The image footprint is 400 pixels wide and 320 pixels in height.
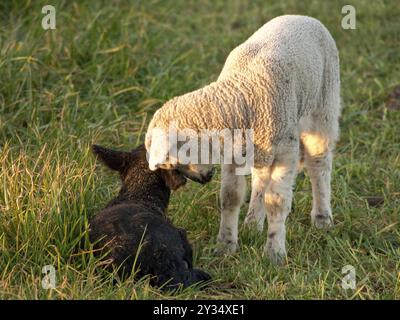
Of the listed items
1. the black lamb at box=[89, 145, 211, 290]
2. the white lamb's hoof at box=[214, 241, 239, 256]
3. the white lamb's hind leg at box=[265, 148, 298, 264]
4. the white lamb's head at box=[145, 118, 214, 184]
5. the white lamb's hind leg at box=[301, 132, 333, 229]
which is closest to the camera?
the black lamb at box=[89, 145, 211, 290]

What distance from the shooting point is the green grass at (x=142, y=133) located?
197 inches

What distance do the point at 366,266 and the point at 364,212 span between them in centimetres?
84

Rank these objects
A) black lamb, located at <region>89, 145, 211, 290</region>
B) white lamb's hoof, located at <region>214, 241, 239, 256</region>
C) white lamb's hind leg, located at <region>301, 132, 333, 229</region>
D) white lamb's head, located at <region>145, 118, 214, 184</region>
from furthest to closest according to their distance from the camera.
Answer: white lamb's hind leg, located at <region>301, 132, 333, 229</region>, white lamb's hoof, located at <region>214, 241, 239, 256</region>, white lamb's head, located at <region>145, 118, 214, 184</region>, black lamb, located at <region>89, 145, 211, 290</region>

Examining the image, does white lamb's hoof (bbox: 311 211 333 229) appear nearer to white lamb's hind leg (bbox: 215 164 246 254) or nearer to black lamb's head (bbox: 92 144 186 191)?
white lamb's hind leg (bbox: 215 164 246 254)

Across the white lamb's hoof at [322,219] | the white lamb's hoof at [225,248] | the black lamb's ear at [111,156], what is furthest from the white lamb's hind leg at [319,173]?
the black lamb's ear at [111,156]

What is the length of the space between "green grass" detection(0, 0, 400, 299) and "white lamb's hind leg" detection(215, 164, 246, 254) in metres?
0.10

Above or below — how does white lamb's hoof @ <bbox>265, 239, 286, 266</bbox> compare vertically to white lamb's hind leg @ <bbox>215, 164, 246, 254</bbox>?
below

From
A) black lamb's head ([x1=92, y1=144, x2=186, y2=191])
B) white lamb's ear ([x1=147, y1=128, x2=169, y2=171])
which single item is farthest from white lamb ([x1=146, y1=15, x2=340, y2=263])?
black lamb's head ([x1=92, y1=144, x2=186, y2=191])

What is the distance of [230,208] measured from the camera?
5.60 metres

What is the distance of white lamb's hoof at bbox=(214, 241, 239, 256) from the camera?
554 cm

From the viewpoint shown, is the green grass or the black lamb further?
the green grass

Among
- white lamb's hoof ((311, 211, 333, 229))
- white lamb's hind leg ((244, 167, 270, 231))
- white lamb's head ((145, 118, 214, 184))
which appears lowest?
white lamb's hoof ((311, 211, 333, 229))

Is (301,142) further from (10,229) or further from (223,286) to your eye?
(10,229)
